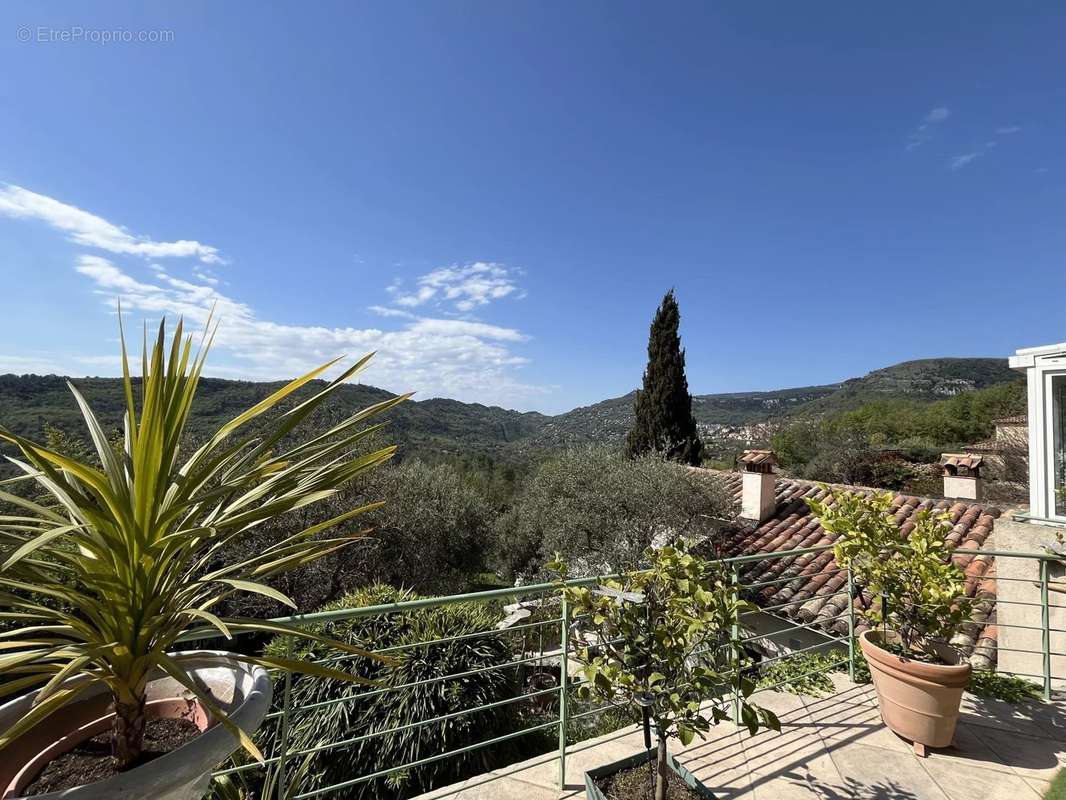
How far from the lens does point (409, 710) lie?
457cm

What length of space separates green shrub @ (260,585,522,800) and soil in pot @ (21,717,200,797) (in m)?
2.80

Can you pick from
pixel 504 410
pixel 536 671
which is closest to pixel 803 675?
pixel 536 671

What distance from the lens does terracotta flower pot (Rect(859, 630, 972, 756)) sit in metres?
2.92

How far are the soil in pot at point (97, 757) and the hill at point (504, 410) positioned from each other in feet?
3.71

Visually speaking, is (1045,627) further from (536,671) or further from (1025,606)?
(536,671)

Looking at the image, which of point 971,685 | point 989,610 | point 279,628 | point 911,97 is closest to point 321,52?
point 279,628

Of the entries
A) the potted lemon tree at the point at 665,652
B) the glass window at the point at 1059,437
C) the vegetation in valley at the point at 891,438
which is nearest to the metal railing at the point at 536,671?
the potted lemon tree at the point at 665,652

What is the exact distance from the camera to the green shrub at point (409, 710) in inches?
173

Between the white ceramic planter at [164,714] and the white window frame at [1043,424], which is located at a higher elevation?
the white window frame at [1043,424]

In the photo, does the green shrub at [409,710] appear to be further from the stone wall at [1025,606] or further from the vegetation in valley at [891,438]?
the vegetation in valley at [891,438]

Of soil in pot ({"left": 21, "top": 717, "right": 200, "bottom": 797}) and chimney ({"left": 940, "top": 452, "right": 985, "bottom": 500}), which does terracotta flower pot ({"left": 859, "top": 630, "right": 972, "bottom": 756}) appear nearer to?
soil in pot ({"left": 21, "top": 717, "right": 200, "bottom": 797})

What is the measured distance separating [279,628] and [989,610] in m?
8.71

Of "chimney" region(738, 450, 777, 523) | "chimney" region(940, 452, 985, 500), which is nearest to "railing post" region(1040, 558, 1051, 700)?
"chimney" region(738, 450, 777, 523)

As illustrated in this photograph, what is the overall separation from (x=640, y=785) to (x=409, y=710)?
329 cm
